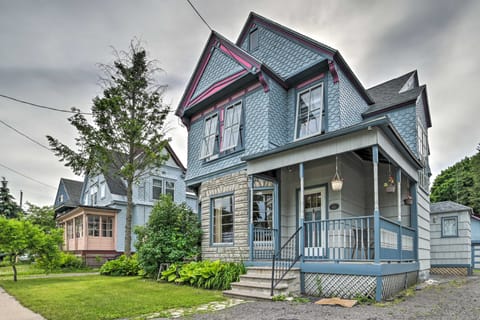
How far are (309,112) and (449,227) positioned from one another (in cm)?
914

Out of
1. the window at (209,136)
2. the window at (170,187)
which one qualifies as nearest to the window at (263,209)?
the window at (209,136)

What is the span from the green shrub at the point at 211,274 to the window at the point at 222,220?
1.30 m

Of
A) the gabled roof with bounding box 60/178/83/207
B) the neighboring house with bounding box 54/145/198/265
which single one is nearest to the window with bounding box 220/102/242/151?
the neighboring house with bounding box 54/145/198/265

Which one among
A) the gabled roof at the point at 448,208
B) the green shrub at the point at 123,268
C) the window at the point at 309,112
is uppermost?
Result: the window at the point at 309,112

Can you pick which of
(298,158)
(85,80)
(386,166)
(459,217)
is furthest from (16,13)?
(459,217)

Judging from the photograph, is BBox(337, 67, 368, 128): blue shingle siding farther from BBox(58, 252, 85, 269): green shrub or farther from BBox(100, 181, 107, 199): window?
BBox(100, 181, 107, 199): window

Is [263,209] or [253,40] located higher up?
[253,40]

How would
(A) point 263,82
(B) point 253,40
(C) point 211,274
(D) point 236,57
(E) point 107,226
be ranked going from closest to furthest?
(C) point 211,274, (A) point 263,82, (D) point 236,57, (B) point 253,40, (E) point 107,226

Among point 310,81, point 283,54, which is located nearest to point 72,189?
point 283,54

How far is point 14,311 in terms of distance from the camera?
6.63m

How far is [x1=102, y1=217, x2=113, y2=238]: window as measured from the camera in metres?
21.5

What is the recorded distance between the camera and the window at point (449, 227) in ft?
47.1

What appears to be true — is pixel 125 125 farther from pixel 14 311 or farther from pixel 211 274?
pixel 14 311

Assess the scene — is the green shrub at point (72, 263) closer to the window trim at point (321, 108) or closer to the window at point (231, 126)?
the window at point (231, 126)
